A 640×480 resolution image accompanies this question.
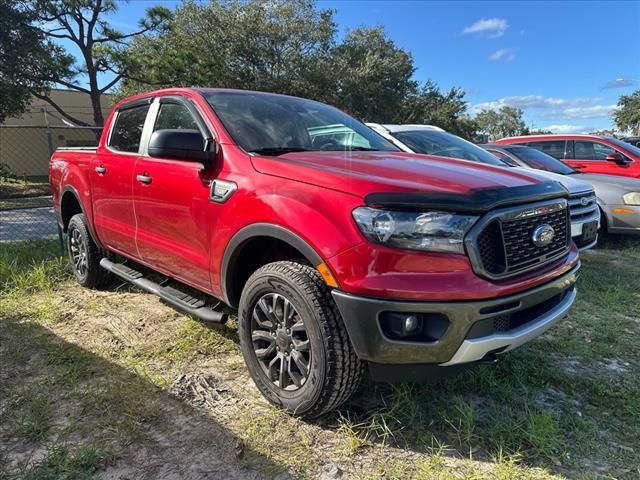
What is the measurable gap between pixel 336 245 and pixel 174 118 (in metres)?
2.00

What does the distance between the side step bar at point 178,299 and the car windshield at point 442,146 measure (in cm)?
346

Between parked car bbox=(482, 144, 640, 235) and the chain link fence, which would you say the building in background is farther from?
parked car bbox=(482, 144, 640, 235)

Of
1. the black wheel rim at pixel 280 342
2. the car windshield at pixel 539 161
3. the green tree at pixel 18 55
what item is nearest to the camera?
the black wheel rim at pixel 280 342

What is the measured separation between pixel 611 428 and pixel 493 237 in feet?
4.46

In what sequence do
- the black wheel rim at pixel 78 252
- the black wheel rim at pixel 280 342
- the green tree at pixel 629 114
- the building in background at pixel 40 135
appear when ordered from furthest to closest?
the green tree at pixel 629 114, the building in background at pixel 40 135, the black wheel rim at pixel 78 252, the black wheel rim at pixel 280 342

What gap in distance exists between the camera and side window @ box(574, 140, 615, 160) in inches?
374

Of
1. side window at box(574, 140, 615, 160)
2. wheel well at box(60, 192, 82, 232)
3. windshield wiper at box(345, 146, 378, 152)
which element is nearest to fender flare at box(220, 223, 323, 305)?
windshield wiper at box(345, 146, 378, 152)

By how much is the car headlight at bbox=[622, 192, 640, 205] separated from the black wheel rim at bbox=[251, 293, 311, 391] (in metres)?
6.27

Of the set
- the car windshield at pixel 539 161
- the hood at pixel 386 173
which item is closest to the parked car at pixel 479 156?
the car windshield at pixel 539 161

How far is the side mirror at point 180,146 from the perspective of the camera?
2844 millimetres

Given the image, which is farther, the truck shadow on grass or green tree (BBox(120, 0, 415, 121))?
green tree (BBox(120, 0, 415, 121))

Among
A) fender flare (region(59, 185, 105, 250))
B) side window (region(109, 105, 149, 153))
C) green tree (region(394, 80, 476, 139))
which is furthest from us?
green tree (region(394, 80, 476, 139))

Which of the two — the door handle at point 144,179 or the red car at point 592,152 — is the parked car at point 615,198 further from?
the door handle at point 144,179

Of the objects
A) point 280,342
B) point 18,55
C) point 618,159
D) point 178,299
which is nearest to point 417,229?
point 280,342
